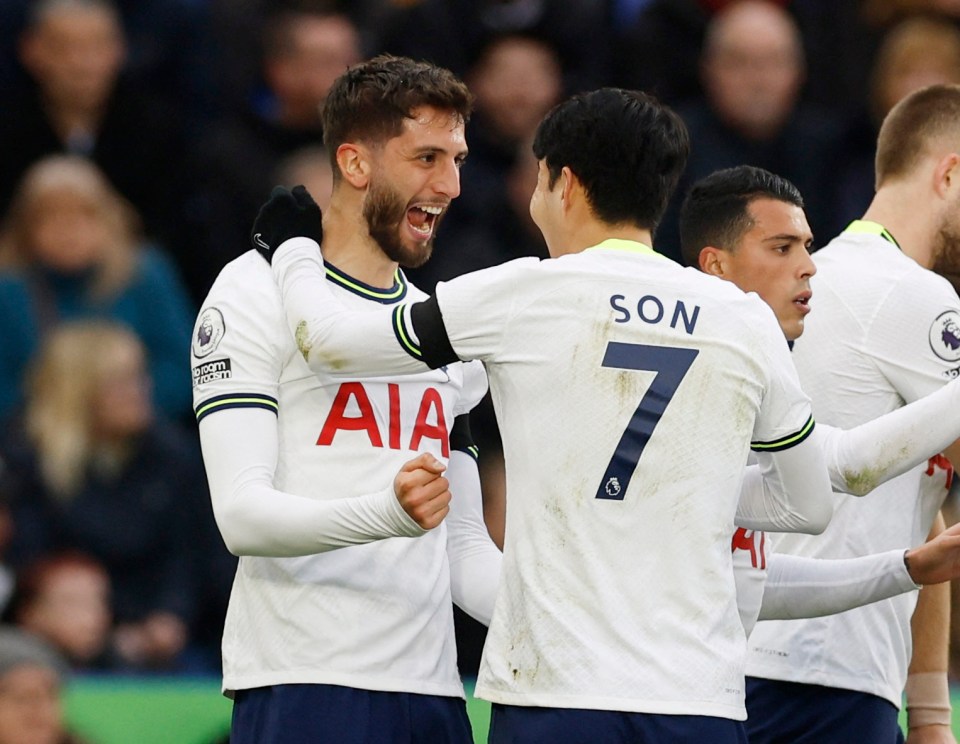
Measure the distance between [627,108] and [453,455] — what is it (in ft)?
3.51

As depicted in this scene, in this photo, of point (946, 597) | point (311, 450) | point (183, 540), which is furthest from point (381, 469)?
point (183, 540)

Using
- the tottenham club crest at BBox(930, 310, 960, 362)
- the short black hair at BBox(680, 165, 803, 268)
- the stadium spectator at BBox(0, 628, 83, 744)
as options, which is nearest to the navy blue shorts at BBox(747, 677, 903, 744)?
the tottenham club crest at BBox(930, 310, 960, 362)

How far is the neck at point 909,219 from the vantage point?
5.06 meters

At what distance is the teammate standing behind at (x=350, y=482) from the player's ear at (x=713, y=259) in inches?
27.3

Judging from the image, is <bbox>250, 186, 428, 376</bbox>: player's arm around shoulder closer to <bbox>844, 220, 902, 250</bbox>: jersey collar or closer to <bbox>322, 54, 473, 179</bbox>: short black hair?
<bbox>322, 54, 473, 179</bbox>: short black hair

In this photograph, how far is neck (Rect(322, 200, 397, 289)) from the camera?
4.58 meters

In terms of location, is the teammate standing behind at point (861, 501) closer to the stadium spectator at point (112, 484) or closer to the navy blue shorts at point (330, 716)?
the navy blue shorts at point (330, 716)

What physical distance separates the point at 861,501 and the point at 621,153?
1384mm

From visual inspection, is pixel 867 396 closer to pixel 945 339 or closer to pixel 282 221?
pixel 945 339

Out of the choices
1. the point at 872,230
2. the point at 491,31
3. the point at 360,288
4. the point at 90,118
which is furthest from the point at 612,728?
the point at 491,31

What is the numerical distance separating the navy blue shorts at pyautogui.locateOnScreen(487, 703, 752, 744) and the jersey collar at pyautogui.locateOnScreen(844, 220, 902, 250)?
168 cm

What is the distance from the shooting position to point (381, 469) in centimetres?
435

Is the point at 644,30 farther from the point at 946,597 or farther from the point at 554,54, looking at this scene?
the point at 946,597

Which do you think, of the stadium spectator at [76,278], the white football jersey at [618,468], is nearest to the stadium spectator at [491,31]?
the stadium spectator at [76,278]
